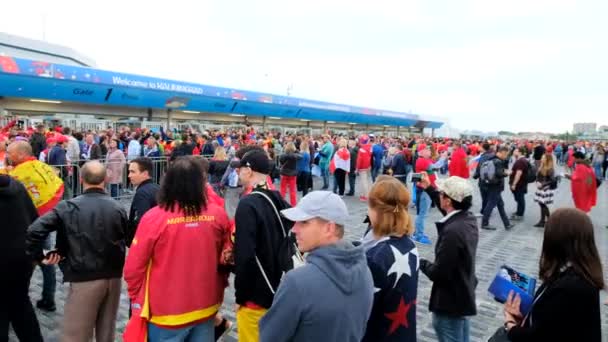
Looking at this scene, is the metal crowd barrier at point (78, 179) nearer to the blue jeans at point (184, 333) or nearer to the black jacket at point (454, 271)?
the blue jeans at point (184, 333)

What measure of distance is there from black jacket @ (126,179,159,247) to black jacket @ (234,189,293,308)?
3.92 feet

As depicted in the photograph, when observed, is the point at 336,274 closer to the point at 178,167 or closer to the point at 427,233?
the point at 178,167

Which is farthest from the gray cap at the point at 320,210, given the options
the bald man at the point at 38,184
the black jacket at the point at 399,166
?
the black jacket at the point at 399,166

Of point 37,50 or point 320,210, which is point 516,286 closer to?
point 320,210

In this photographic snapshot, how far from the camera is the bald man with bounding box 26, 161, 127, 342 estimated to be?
3.05 m

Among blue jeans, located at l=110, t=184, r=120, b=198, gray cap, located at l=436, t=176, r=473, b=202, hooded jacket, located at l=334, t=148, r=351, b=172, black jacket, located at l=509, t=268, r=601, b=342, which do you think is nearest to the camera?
black jacket, located at l=509, t=268, r=601, b=342

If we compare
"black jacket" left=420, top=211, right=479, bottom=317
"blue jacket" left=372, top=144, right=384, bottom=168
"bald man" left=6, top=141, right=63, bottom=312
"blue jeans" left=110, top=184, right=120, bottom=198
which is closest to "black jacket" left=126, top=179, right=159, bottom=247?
"bald man" left=6, top=141, right=63, bottom=312

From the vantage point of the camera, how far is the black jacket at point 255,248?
8.51 feet

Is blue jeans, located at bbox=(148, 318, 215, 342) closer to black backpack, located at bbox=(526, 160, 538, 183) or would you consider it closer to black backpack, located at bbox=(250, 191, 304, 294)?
black backpack, located at bbox=(250, 191, 304, 294)

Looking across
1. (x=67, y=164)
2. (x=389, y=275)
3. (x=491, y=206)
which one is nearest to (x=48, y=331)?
(x=389, y=275)

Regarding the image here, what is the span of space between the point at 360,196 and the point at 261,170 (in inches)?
392

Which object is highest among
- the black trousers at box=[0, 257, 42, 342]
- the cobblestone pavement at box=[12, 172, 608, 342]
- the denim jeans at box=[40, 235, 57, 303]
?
the black trousers at box=[0, 257, 42, 342]

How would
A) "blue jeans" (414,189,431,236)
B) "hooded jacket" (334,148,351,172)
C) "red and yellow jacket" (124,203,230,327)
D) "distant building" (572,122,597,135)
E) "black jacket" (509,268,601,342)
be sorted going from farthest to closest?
"distant building" (572,122,597,135), "hooded jacket" (334,148,351,172), "blue jeans" (414,189,431,236), "red and yellow jacket" (124,203,230,327), "black jacket" (509,268,601,342)

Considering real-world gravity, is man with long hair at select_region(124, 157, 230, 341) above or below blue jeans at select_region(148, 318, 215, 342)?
above
